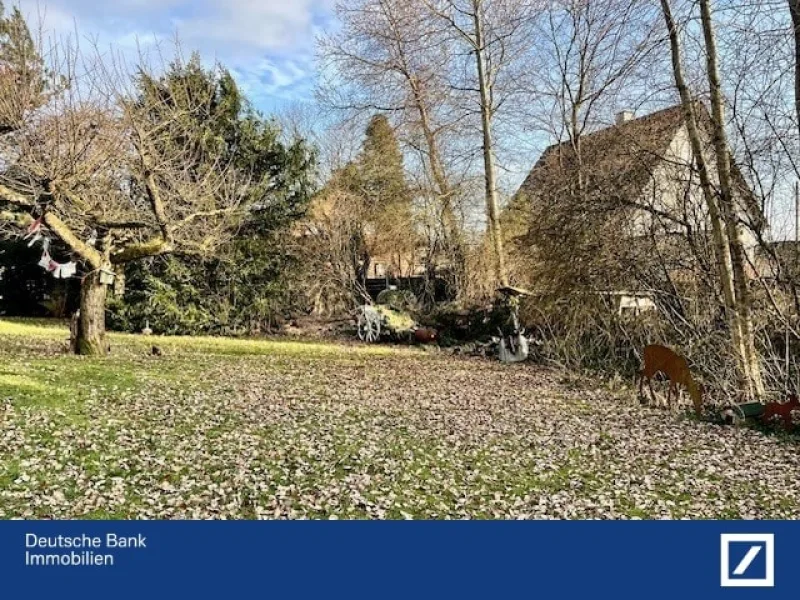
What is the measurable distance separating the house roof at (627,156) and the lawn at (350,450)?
9.67ft

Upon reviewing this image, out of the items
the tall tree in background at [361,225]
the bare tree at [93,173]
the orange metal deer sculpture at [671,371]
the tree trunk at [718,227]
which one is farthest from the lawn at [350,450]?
the tall tree in background at [361,225]

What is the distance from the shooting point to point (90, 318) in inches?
409

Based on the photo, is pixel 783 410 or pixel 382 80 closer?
pixel 783 410

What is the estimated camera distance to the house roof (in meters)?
9.58

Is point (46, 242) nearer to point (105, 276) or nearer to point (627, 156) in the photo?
point (105, 276)

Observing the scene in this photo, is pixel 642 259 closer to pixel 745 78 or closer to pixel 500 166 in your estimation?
pixel 745 78

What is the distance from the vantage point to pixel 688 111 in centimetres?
885

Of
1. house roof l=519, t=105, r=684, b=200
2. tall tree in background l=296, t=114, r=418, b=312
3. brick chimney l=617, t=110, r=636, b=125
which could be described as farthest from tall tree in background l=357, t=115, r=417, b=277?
house roof l=519, t=105, r=684, b=200

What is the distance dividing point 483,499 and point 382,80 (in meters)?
16.0

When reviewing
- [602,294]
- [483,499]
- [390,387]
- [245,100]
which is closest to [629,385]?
[602,294]

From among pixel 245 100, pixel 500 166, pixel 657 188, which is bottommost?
pixel 657 188

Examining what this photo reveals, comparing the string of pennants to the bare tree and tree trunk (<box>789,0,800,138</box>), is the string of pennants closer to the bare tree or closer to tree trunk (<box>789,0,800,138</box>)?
the bare tree

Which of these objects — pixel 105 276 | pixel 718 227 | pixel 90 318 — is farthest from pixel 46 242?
pixel 718 227

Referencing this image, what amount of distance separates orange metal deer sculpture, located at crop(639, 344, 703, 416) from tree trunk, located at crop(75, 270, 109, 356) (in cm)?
789
